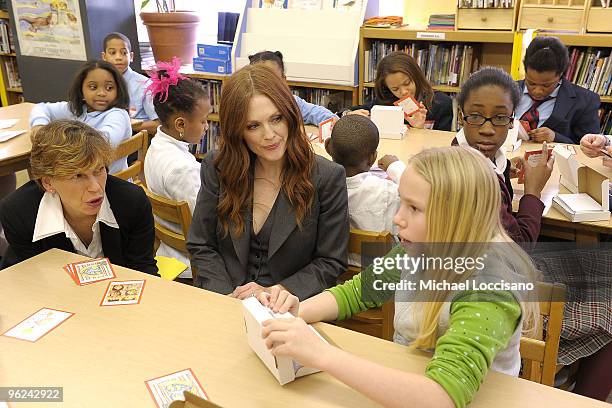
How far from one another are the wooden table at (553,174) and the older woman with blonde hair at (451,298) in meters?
0.82

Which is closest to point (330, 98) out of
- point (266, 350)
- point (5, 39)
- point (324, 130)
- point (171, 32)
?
point (324, 130)

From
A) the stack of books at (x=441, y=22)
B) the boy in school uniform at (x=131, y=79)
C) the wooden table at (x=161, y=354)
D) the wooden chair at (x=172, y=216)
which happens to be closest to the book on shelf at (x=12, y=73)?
the boy in school uniform at (x=131, y=79)

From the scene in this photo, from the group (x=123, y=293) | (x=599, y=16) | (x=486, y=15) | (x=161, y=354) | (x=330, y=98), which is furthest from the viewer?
(x=330, y=98)

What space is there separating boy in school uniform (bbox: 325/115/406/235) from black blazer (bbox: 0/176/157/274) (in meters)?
0.72

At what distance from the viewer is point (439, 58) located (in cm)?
399

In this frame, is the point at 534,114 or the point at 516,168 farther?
the point at 534,114

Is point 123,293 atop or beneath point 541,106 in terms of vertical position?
beneath

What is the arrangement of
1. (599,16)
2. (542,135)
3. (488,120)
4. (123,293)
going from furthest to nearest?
(599,16) < (542,135) < (488,120) < (123,293)

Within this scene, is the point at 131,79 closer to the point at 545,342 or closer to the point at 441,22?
the point at 441,22

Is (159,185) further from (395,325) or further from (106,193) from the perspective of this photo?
(395,325)

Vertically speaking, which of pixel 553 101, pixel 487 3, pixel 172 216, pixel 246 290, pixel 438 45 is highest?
pixel 487 3

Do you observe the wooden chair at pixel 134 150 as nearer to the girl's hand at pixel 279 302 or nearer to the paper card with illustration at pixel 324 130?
the paper card with illustration at pixel 324 130

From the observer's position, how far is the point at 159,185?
87.8 inches

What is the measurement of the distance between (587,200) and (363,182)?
83cm
